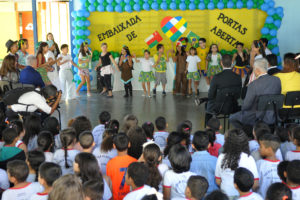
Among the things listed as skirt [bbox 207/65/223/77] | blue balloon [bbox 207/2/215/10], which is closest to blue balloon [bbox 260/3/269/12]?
→ blue balloon [bbox 207/2/215/10]

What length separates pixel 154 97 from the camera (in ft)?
34.0

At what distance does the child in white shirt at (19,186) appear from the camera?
114 inches

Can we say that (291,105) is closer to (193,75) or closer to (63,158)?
(63,158)

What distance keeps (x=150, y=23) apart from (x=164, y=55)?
4.21 feet

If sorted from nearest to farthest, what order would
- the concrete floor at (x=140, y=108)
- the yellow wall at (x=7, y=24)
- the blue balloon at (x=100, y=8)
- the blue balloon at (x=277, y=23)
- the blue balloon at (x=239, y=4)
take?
the concrete floor at (x=140, y=108), the blue balloon at (x=277, y=23), the blue balloon at (x=239, y=4), the blue balloon at (x=100, y=8), the yellow wall at (x=7, y=24)

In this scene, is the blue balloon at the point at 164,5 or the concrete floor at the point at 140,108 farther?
the blue balloon at the point at 164,5

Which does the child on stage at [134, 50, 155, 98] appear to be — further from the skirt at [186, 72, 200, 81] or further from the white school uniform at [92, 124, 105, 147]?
the white school uniform at [92, 124, 105, 147]

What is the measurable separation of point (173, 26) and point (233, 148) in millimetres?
8440

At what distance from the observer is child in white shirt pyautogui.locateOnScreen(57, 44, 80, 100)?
9508 mm

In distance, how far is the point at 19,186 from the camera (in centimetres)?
295

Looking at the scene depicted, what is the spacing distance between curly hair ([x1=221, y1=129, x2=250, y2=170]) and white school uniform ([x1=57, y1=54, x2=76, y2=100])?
671cm

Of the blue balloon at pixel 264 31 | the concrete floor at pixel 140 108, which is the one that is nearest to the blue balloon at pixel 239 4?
the blue balloon at pixel 264 31

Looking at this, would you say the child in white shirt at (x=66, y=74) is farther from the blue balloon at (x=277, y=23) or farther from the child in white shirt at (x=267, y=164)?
the child in white shirt at (x=267, y=164)

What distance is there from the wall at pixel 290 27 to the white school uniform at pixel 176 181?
29.0 feet
